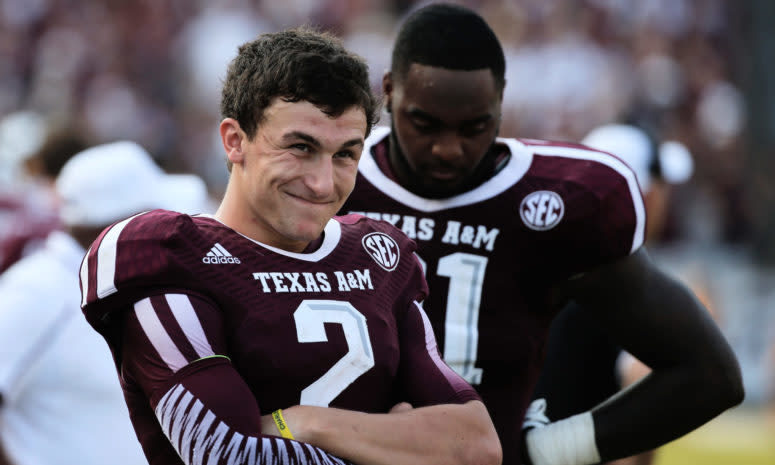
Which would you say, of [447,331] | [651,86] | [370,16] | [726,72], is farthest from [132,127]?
[447,331]

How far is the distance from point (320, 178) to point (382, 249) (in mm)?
279

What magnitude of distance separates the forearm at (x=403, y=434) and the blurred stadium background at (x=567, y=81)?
831 centimetres

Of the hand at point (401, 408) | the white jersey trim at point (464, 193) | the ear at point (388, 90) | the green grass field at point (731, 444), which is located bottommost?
the green grass field at point (731, 444)

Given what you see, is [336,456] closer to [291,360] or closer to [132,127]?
[291,360]

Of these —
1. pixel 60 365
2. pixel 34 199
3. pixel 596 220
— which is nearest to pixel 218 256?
pixel 596 220

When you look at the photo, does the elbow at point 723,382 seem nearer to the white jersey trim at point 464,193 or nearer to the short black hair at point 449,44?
the white jersey trim at point 464,193

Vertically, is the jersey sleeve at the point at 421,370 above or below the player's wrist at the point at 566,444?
above

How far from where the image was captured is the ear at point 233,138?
7.37ft

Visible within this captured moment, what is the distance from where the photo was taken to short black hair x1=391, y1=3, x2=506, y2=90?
291 centimetres

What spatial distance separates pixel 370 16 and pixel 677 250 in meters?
4.09

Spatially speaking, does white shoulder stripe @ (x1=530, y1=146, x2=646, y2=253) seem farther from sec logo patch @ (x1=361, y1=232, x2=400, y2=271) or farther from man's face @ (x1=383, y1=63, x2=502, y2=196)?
sec logo patch @ (x1=361, y1=232, x2=400, y2=271)

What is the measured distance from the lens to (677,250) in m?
10.8

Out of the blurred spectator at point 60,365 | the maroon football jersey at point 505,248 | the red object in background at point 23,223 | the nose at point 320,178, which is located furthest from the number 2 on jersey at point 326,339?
the red object in background at point 23,223

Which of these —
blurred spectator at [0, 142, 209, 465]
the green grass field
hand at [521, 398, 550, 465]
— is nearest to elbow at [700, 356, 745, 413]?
hand at [521, 398, 550, 465]
